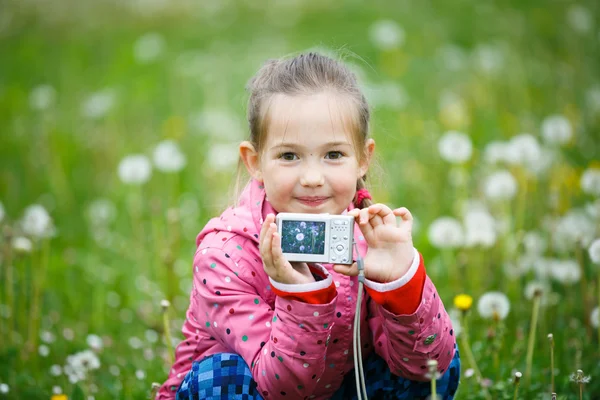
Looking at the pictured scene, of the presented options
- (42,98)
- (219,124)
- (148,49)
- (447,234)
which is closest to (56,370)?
(447,234)

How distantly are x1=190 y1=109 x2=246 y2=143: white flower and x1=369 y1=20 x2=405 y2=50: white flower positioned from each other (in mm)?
1274

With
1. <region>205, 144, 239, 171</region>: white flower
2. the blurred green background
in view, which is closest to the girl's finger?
the blurred green background

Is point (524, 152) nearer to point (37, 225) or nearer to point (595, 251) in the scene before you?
point (595, 251)

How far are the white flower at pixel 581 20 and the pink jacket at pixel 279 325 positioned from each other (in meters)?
4.03

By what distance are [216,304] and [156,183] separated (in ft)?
7.99

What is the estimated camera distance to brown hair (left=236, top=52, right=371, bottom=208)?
6.50 ft

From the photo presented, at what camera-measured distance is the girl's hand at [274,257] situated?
173 centimetres

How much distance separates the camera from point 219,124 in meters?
4.87

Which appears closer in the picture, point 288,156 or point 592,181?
point 288,156

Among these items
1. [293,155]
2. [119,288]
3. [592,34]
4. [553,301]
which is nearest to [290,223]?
[293,155]

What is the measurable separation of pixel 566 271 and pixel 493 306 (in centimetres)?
50

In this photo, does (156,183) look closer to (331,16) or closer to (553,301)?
(553,301)

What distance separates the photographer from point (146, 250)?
3688 millimetres

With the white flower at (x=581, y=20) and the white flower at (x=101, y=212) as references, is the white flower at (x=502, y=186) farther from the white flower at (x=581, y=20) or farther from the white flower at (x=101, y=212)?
the white flower at (x=581, y=20)
